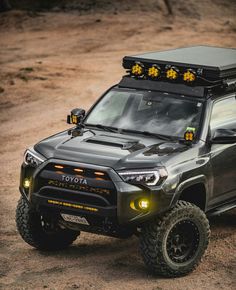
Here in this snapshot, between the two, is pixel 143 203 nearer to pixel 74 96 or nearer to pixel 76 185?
pixel 76 185

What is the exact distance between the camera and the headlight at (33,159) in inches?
341

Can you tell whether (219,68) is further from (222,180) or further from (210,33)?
(210,33)

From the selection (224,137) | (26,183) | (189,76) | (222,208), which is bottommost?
(222,208)

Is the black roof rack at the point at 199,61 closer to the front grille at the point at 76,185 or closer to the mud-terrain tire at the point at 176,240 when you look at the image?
the mud-terrain tire at the point at 176,240

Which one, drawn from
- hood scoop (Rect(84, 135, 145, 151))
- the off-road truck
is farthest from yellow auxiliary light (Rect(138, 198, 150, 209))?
hood scoop (Rect(84, 135, 145, 151))

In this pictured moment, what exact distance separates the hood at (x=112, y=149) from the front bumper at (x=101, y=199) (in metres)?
0.13

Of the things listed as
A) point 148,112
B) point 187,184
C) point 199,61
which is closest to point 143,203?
point 187,184

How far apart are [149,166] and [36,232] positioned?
1.72 metres

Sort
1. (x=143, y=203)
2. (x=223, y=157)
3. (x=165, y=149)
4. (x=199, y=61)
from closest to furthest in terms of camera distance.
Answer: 1. (x=143, y=203)
2. (x=165, y=149)
3. (x=223, y=157)
4. (x=199, y=61)

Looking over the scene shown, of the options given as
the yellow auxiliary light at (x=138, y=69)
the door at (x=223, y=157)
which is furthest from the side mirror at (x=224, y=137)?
the yellow auxiliary light at (x=138, y=69)

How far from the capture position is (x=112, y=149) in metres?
8.63

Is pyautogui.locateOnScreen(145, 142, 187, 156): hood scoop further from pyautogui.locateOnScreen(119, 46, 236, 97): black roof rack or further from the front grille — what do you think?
pyautogui.locateOnScreen(119, 46, 236, 97): black roof rack

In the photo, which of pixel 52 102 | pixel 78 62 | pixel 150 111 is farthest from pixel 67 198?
pixel 78 62

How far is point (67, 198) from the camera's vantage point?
8.46 metres
